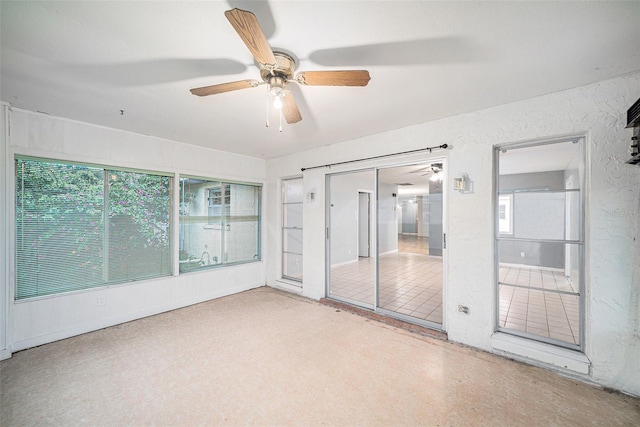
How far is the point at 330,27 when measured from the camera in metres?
1.49

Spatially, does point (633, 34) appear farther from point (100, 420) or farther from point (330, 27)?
point (100, 420)

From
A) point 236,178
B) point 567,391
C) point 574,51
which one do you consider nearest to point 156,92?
point 236,178

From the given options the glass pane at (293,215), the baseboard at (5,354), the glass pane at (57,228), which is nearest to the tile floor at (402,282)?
the glass pane at (293,215)

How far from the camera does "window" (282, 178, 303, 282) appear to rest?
475 cm

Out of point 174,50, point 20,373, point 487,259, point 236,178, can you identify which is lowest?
point 20,373

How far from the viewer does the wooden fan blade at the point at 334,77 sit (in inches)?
62.7

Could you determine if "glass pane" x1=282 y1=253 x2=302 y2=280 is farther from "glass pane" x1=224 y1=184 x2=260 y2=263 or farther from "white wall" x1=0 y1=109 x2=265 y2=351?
"white wall" x1=0 y1=109 x2=265 y2=351

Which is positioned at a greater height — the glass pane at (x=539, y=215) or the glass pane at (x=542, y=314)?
the glass pane at (x=539, y=215)

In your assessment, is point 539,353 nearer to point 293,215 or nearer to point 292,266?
point 292,266

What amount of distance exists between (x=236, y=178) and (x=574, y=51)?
4.38 meters

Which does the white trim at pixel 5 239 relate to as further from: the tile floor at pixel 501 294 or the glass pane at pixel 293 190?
the tile floor at pixel 501 294

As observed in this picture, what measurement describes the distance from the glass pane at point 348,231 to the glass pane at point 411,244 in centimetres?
52

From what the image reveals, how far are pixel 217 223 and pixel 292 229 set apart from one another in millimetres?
1338

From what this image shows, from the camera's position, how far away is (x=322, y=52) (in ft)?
5.68
